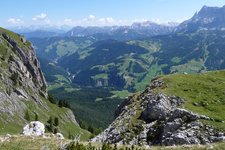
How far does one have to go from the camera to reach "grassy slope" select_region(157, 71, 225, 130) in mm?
57003

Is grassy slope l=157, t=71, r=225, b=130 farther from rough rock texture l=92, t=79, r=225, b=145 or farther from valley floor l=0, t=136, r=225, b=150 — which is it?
valley floor l=0, t=136, r=225, b=150

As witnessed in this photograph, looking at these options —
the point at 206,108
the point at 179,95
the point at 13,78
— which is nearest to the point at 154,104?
the point at 179,95

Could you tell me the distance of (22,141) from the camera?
130 feet

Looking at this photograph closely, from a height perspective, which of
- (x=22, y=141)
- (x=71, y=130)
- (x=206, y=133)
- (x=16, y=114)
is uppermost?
(x=22, y=141)

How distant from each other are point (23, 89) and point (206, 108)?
482 feet

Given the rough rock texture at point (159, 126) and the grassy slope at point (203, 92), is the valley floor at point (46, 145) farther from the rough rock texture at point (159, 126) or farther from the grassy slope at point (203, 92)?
the grassy slope at point (203, 92)

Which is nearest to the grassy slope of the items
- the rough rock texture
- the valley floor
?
the rough rock texture

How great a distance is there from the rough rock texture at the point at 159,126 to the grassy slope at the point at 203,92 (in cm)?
158

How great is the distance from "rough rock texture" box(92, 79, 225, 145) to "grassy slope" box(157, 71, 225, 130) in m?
1.58

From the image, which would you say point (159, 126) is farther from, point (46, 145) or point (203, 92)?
point (46, 145)

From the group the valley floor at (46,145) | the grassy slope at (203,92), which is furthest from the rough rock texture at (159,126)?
the valley floor at (46,145)

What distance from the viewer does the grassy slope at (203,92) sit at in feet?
187

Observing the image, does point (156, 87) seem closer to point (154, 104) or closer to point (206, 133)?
point (154, 104)

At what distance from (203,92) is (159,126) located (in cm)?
1234
